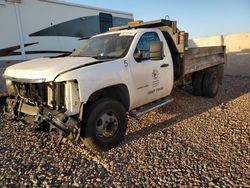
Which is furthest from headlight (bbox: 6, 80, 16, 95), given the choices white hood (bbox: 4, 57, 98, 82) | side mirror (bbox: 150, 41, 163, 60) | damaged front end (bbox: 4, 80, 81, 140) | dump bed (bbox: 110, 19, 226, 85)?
dump bed (bbox: 110, 19, 226, 85)

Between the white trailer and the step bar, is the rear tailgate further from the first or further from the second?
the white trailer

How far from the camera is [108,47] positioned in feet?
16.0

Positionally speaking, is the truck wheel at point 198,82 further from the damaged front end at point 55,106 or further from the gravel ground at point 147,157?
the damaged front end at point 55,106

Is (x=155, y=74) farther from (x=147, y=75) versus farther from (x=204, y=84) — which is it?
(x=204, y=84)

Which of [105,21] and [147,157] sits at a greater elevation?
[105,21]

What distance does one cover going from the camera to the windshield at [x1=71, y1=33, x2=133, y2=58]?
4.64 m

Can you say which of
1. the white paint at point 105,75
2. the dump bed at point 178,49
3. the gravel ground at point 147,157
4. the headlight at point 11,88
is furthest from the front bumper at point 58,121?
the dump bed at point 178,49

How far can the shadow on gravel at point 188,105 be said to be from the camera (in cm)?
486

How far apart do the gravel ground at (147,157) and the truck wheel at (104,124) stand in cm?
17

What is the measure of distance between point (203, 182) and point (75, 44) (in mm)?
8032

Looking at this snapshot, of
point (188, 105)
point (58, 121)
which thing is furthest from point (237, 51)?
point (58, 121)

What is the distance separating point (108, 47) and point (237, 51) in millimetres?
9915

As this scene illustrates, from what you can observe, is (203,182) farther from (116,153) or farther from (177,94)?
(177,94)

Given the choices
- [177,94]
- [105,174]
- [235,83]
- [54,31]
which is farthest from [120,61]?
[235,83]
